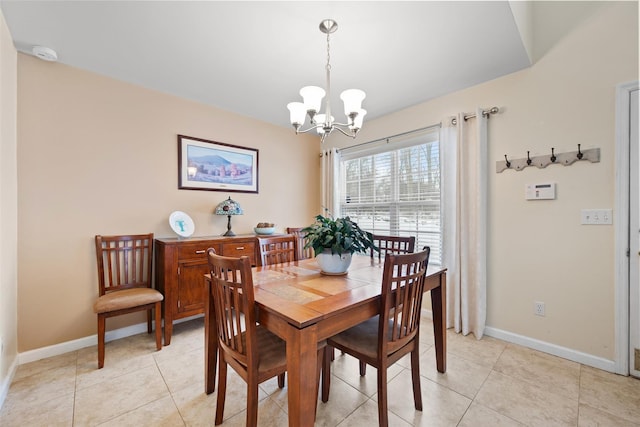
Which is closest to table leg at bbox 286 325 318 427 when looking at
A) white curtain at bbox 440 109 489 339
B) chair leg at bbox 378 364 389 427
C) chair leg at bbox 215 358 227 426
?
chair leg at bbox 378 364 389 427

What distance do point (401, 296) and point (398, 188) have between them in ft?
6.98

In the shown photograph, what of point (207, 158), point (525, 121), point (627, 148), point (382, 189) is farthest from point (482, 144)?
point (207, 158)

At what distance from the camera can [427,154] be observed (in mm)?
3123

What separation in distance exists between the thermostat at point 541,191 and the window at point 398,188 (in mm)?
825

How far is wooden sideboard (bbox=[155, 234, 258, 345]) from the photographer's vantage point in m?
2.49

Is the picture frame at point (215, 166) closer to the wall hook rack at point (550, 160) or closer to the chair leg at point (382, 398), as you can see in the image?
the chair leg at point (382, 398)

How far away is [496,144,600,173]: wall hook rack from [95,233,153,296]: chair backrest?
352 cm

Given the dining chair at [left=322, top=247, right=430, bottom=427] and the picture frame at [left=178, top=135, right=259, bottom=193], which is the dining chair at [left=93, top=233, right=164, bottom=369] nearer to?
the picture frame at [left=178, top=135, right=259, bottom=193]

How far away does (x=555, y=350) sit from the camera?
226 cm

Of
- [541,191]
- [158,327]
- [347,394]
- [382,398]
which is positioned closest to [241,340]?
[382,398]

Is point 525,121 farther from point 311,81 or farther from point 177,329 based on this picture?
point 177,329

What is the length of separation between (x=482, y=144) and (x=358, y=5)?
5.73 feet

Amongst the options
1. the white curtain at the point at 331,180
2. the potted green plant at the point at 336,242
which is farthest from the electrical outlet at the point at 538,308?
the white curtain at the point at 331,180

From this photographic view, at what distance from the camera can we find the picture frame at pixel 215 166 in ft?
9.81
